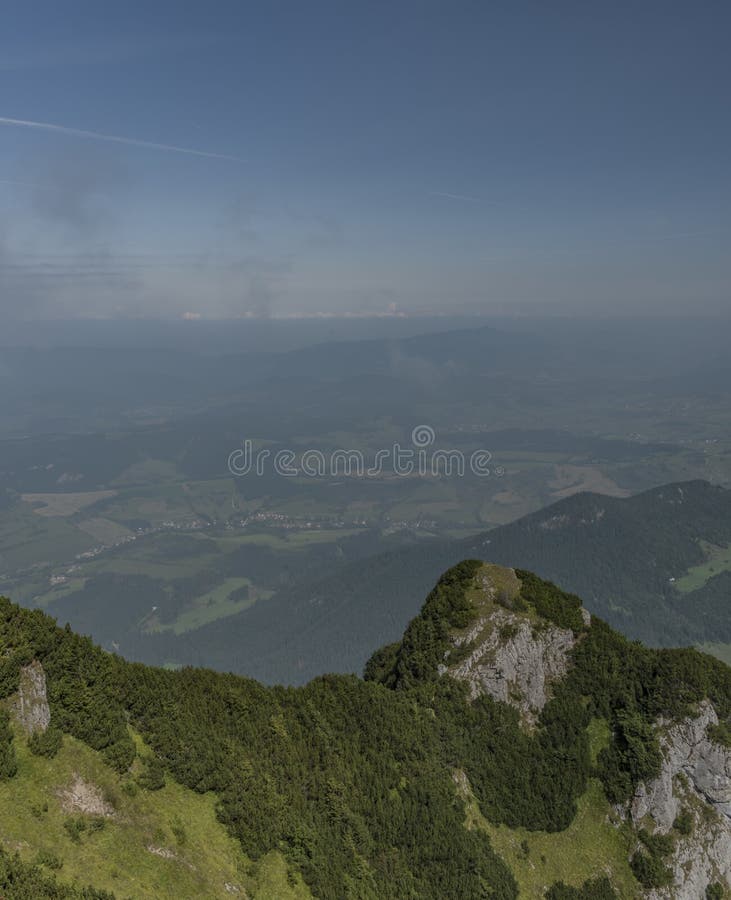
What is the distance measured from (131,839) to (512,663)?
149 ft

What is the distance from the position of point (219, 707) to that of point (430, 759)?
74.8 ft

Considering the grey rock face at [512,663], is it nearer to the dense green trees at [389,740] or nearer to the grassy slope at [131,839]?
the dense green trees at [389,740]

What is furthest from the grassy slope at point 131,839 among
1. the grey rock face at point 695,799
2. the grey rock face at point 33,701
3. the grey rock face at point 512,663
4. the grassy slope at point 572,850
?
the grey rock face at point 695,799

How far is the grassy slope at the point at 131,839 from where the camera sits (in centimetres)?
3086

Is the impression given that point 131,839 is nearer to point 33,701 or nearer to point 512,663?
point 33,701

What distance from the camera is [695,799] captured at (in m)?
59.7

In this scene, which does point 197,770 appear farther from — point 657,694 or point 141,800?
point 657,694

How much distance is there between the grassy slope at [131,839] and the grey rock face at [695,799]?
130 feet

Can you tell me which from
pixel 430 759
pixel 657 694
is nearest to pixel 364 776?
pixel 430 759

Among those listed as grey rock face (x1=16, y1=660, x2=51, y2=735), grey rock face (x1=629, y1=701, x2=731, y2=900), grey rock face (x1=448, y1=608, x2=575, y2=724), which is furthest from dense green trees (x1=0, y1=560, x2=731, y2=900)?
grey rock face (x1=629, y1=701, x2=731, y2=900)

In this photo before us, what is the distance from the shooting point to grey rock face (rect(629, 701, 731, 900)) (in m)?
56.4

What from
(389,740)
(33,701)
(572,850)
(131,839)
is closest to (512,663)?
(389,740)

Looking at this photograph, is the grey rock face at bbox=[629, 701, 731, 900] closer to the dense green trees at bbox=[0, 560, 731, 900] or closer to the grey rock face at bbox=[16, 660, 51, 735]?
the dense green trees at bbox=[0, 560, 731, 900]

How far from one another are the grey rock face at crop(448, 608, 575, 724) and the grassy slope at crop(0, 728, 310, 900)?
106 feet
